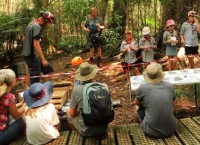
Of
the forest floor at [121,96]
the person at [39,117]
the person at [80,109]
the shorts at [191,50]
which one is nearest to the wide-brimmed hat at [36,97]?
the person at [39,117]

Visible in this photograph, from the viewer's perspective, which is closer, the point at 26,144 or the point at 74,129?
the point at 26,144

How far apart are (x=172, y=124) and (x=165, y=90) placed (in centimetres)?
46

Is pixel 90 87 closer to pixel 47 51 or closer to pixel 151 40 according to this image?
pixel 151 40

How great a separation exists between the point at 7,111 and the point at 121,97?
10.2 ft

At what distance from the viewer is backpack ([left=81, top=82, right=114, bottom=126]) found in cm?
353

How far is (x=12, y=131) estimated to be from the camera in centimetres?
385

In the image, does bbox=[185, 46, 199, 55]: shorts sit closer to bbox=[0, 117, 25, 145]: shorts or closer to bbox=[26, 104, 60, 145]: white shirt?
bbox=[26, 104, 60, 145]: white shirt

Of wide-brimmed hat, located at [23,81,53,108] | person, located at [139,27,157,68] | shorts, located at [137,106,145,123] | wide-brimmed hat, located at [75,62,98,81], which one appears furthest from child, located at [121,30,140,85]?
wide-brimmed hat, located at [23,81,53,108]

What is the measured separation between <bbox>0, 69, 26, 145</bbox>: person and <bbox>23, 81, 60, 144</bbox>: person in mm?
223

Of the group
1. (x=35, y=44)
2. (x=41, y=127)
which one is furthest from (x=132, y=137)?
(x=35, y=44)

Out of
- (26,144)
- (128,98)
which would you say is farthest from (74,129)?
(128,98)

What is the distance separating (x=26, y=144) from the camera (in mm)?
3785

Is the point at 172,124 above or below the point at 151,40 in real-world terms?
below

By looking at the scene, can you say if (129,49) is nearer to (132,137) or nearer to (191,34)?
(191,34)
